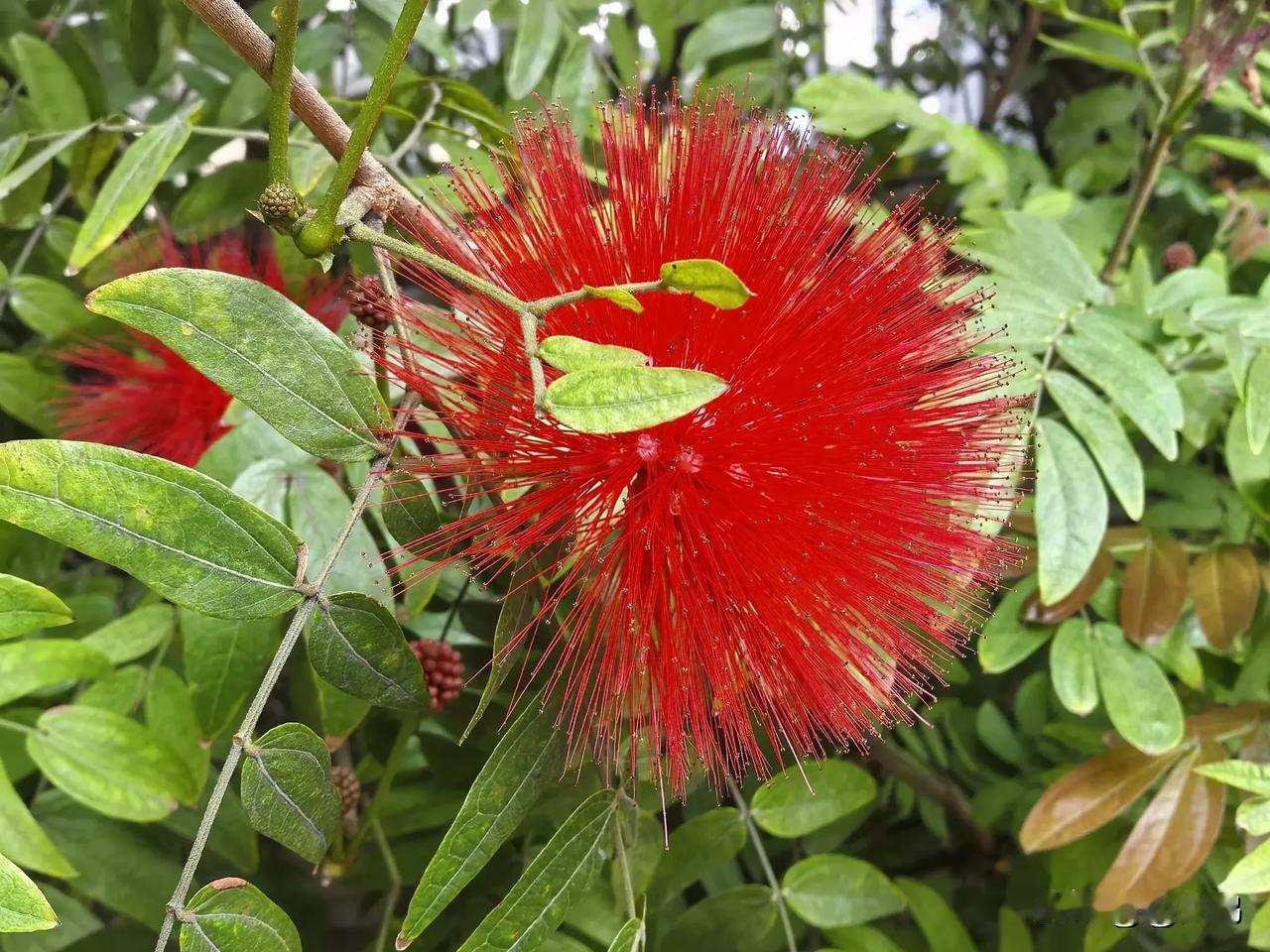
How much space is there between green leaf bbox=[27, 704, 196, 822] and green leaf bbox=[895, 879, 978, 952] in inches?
25.2

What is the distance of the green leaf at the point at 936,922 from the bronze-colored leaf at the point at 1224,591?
35 cm

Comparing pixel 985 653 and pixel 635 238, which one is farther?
pixel 985 653

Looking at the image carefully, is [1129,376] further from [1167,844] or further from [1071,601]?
[1167,844]

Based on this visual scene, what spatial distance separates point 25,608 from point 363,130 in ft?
1.01

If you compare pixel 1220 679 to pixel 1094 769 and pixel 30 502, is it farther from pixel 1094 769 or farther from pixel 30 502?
pixel 30 502

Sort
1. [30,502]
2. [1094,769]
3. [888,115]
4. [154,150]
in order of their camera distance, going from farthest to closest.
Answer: [888,115] → [1094,769] → [154,150] → [30,502]

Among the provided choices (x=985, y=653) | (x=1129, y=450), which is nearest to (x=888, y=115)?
(x=1129, y=450)

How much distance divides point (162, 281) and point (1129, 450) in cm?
70

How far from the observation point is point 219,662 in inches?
24.1

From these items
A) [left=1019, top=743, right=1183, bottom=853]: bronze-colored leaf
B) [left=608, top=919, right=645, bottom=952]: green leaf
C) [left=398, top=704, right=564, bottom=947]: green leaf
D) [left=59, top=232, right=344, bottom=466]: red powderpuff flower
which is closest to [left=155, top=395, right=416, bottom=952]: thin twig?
[left=398, top=704, right=564, bottom=947]: green leaf

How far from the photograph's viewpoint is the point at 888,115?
3.32 ft

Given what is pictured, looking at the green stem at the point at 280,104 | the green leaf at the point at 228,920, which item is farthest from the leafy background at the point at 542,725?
the green stem at the point at 280,104

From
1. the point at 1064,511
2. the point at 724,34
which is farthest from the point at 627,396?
the point at 724,34

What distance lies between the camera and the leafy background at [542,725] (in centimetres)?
61
